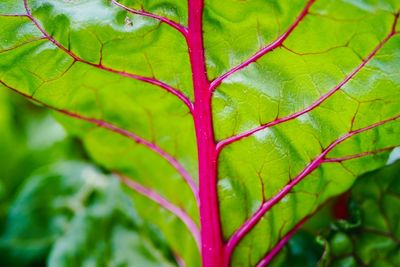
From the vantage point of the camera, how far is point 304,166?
0.78m

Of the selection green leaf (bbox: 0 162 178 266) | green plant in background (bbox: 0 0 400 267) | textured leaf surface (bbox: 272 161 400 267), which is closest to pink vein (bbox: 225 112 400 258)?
green plant in background (bbox: 0 0 400 267)

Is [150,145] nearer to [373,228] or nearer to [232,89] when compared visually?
[232,89]

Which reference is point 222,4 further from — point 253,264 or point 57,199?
point 57,199

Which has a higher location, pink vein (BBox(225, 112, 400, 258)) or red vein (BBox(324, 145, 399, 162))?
red vein (BBox(324, 145, 399, 162))

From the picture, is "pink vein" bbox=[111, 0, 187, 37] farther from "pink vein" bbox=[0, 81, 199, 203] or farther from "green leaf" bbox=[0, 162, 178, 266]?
"green leaf" bbox=[0, 162, 178, 266]

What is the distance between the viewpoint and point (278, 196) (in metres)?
0.81

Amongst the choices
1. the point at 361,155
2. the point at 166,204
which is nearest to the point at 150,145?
the point at 166,204

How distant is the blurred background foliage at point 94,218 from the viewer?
91 cm

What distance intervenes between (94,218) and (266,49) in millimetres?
583

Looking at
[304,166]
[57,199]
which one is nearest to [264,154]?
[304,166]

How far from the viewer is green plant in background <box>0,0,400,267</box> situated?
0.68 meters

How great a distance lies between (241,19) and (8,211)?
0.83m

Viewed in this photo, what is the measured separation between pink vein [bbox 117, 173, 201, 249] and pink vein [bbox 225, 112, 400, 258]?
3.4 inches

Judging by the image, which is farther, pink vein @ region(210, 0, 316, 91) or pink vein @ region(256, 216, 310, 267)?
pink vein @ region(256, 216, 310, 267)
